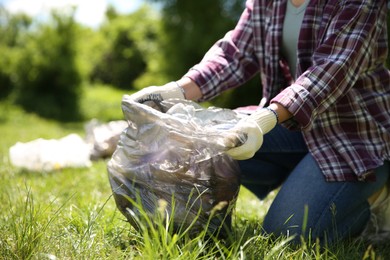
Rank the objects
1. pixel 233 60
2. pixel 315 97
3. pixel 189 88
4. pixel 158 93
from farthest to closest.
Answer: pixel 233 60, pixel 189 88, pixel 158 93, pixel 315 97

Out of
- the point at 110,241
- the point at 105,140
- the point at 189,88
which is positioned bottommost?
the point at 105,140

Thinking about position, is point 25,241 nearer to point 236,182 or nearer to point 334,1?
point 236,182

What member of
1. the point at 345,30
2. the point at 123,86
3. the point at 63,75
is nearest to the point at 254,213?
the point at 345,30

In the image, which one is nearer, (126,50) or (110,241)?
(110,241)

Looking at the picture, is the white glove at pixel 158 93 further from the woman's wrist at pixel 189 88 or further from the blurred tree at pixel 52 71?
the blurred tree at pixel 52 71

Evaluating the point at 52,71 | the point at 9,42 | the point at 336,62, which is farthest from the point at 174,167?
the point at 9,42

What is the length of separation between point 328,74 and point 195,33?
7.20 meters

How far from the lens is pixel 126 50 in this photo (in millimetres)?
18656

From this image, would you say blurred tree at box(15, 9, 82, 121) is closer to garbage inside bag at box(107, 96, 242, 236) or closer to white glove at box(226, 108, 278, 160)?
garbage inside bag at box(107, 96, 242, 236)

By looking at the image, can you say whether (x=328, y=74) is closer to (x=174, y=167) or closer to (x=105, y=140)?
(x=174, y=167)

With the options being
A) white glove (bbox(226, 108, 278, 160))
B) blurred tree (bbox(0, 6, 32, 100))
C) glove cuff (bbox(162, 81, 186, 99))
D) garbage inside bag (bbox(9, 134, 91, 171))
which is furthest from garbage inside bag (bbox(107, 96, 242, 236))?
blurred tree (bbox(0, 6, 32, 100))

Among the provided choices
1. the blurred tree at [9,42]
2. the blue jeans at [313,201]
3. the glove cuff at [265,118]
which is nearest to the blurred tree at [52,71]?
the blurred tree at [9,42]

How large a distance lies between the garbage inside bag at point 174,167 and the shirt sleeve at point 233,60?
44 cm

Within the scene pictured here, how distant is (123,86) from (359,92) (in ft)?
55.9
